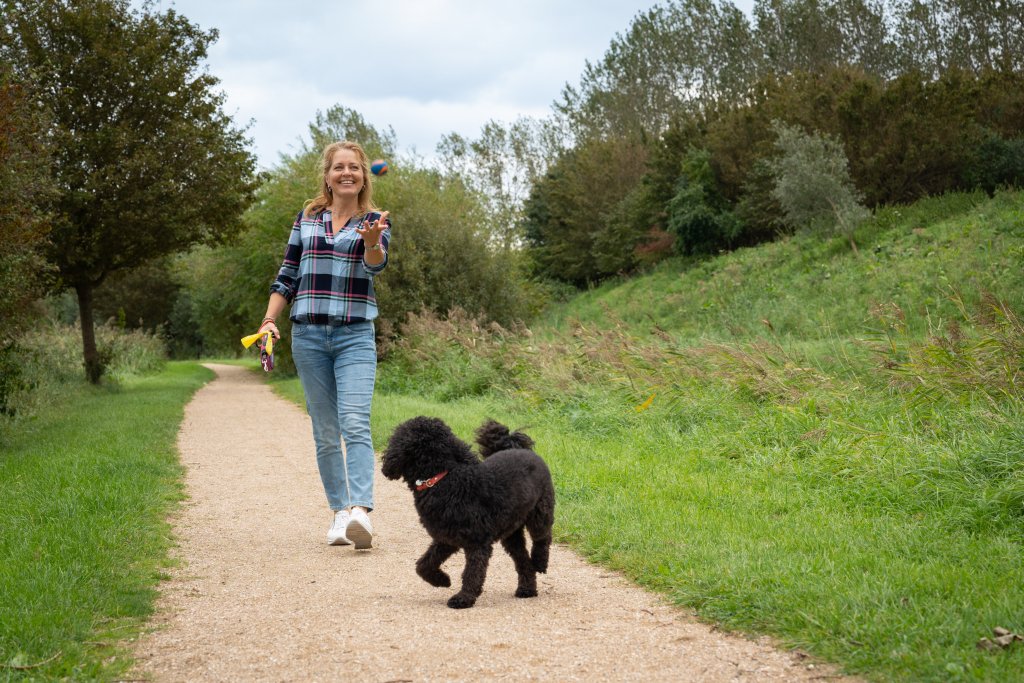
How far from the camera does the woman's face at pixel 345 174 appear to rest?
236 inches

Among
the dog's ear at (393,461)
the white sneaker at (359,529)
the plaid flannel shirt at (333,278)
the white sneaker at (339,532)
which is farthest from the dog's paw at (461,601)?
→ the plaid flannel shirt at (333,278)

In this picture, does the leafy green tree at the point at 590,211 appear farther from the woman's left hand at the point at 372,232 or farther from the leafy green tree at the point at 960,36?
the woman's left hand at the point at 372,232

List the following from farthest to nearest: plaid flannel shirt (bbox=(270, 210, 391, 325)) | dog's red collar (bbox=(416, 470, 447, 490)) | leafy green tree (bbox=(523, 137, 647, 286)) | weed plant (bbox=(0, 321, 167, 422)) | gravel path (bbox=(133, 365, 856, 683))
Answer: leafy green tree (bbox=(523, 137, 647, 286)) → weed plant (bbox=(0, 321, 167, 422)) → plaid flannel shirt (bbox=(270, 210, 391, 325)) → dog's red collar (bbox=(416, 470, 447, 490)) → gravel path (bbox=(133, 365, 856, 683))

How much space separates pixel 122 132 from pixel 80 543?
15.7 m

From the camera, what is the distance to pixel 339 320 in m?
5.84

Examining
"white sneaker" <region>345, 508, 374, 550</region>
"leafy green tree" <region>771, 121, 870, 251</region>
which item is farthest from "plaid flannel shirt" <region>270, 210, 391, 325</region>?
"leafy green tree" <region>771, 121, 870, 251</region>

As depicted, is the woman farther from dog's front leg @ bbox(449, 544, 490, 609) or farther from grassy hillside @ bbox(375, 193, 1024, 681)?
grassy hillside @ bbox(375, 193, 1024, 681)

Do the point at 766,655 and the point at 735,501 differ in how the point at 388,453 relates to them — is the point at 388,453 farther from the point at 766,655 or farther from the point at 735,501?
the point at 735,501

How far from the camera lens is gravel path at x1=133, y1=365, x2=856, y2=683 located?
3584 millimetres

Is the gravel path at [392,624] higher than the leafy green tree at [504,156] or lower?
lower

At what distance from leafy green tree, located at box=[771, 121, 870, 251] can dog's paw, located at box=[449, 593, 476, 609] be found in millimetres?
24443

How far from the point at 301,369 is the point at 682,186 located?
107 ft

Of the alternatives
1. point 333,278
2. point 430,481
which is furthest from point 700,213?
point 430,481

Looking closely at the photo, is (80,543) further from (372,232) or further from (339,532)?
(372,232)
